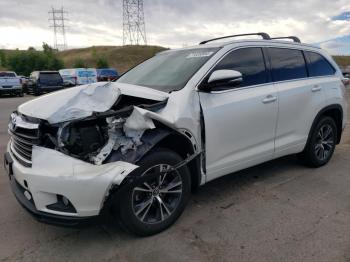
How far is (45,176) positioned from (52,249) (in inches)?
29.8

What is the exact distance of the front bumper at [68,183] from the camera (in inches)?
106

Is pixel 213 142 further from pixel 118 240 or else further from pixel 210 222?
pixel 118 240

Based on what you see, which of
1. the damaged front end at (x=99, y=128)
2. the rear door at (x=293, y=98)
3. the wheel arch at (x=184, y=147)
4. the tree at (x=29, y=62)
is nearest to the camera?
the damaged front end at (x=99, y=128)

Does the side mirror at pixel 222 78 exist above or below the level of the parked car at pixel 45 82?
above

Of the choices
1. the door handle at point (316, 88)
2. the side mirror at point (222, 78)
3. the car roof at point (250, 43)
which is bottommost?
the door handle at point (316, 88)

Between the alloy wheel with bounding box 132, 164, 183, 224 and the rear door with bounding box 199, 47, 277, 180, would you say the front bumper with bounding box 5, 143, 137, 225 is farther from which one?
the rear door with bounding box 199, 47, 277, 180

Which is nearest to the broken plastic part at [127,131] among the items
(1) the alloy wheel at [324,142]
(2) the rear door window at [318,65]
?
(2) the rear door window at [318,65]

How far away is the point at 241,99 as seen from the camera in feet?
12.4

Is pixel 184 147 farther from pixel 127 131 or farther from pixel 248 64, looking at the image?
pixel 248 64

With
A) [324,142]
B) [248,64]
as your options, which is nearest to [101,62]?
[324,142]

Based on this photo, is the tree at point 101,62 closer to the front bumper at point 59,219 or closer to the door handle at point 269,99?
the door handle at point 269,99

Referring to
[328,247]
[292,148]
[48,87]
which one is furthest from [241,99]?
[48,87]

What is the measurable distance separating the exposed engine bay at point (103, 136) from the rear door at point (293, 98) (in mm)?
2009

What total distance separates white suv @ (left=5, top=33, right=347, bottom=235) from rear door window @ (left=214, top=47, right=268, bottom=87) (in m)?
0.01
